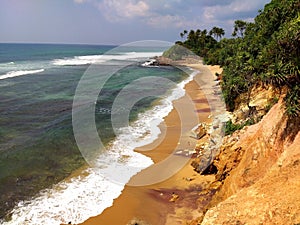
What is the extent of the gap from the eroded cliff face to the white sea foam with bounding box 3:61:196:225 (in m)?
5.57

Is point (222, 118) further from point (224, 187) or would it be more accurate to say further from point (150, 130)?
point (224, 187)

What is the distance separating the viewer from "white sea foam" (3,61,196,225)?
12.8 m

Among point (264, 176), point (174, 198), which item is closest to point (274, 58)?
point (264, 176)

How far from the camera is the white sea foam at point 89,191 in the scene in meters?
12.8

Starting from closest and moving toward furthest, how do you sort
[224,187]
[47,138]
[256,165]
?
[256,165] < [224,187] < [47,138]

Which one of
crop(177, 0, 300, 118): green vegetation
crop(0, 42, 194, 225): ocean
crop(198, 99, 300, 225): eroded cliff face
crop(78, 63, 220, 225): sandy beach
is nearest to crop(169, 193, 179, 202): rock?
crop(78, 63, 220, 225): sandy beach

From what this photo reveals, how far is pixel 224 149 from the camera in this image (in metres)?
14.4

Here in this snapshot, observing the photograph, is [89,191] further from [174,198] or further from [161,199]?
[174,198]

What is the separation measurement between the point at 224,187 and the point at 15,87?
38.4 meters

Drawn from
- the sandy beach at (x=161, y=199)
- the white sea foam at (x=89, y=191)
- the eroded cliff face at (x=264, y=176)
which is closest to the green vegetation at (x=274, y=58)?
the eroded cliff face at (x=264, y=176)

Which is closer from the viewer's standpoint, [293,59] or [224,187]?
[293,59]

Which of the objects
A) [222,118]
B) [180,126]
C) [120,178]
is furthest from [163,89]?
[120,178]

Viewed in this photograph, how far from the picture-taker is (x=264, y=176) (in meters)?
9.50

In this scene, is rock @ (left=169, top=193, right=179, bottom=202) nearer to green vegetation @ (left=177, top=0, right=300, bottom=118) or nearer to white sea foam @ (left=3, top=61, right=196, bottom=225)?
white sea foam @ (left=3, top=61, right=196, bottom=225)
